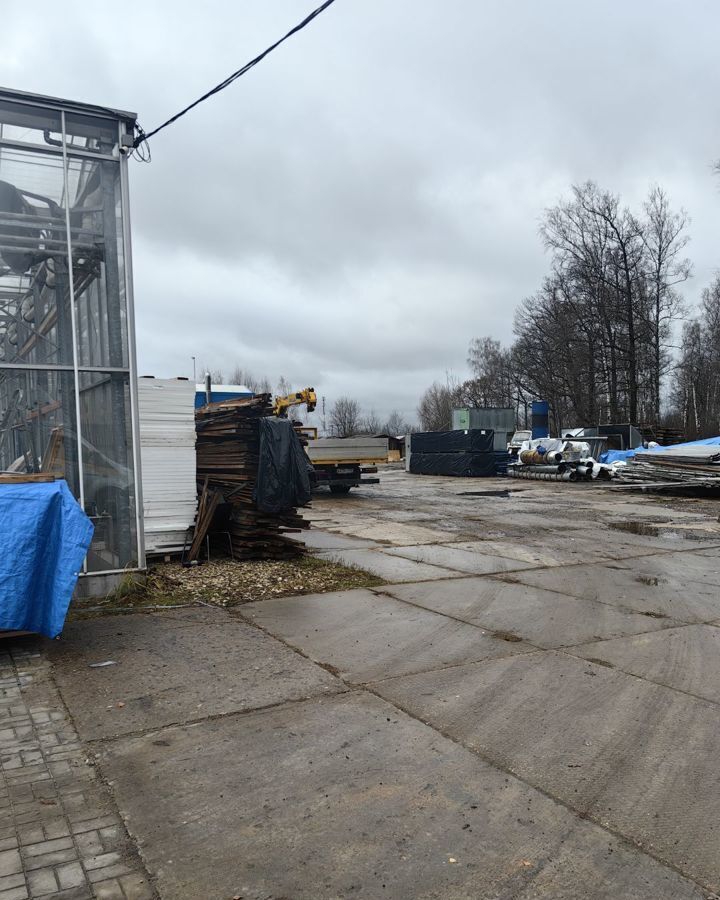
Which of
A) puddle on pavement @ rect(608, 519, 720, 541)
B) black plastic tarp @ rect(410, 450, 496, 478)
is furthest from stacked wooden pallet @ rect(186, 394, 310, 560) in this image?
black plastic tarp @ rect(410, 450, 496, 478)

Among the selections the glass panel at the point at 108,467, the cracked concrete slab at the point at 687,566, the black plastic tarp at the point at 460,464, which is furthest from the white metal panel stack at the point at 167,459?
the black plastic tarp at the point at 460,464

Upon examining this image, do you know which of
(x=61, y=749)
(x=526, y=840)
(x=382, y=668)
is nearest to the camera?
(x=526, y=840)

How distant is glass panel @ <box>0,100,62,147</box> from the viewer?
6922 mm

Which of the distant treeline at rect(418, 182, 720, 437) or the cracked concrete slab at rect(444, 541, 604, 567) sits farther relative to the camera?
the distant treeline at rect(418, 182, 720, 437)

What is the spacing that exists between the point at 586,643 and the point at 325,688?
2.46 meters

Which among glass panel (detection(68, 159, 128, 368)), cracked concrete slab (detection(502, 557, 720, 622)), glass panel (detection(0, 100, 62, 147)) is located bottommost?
cracked concrete slab (detection(502, 557, 720, 622))

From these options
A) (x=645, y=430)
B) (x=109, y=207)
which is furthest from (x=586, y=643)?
(x=645, y=430)

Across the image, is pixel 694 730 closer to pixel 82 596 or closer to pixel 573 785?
pixel 573 785

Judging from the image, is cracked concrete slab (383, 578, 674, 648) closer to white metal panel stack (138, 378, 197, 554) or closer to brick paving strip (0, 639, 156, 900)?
white metal panel stack (138, 378, 197, 554)

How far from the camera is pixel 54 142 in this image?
7145 mm

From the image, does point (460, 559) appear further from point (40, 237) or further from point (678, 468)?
point (678, 468)

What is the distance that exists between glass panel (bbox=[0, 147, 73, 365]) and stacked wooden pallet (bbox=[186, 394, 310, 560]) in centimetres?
263

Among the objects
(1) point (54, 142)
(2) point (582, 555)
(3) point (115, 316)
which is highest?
(1) point (54, 142)

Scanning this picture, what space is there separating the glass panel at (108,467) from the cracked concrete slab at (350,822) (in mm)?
3689
